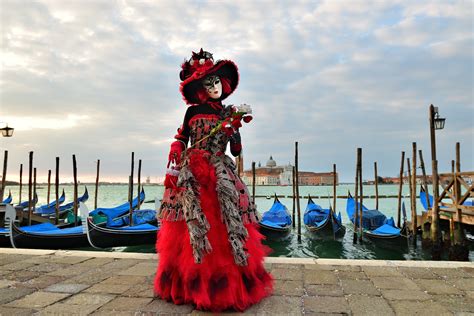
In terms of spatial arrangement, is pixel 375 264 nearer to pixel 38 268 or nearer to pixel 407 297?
pixel 407 297

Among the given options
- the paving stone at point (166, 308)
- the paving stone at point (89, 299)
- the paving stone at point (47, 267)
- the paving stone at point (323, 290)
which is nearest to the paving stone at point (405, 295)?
the paving stone at point (323, 290)

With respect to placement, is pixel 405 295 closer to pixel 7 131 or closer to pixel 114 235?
pixel 114 235

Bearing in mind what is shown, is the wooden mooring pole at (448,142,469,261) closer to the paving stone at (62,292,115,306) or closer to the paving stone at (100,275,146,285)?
the paving stone at (100,275,146,285)

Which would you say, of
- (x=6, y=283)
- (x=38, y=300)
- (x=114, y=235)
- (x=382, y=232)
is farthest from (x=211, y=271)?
(x=382, y=232)

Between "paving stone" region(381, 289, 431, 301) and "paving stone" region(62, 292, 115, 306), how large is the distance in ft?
6.67

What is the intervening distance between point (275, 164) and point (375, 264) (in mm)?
87560

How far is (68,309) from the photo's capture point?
2287 mm

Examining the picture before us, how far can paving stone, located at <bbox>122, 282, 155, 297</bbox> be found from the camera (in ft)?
8.41

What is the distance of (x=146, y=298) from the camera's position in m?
2.47

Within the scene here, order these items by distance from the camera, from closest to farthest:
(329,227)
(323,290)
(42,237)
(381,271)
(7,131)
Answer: (323,290)
(381,271)
(42,237)
(7,131)
(329,227)

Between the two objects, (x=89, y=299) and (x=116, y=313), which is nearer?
(x=116, y=313)

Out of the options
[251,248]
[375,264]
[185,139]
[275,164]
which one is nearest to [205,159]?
[185,139]

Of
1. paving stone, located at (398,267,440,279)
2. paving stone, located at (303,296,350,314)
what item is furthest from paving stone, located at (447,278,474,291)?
paving stone, located at (303,296,350,314)

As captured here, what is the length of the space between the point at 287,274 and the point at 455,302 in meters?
1.28
